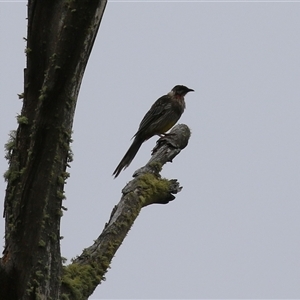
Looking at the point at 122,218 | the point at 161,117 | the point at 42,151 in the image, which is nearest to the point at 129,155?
the point at 161,117

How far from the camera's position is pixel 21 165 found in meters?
3.39

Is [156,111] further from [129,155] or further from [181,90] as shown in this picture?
[129,155]

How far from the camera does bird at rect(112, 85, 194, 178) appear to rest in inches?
368

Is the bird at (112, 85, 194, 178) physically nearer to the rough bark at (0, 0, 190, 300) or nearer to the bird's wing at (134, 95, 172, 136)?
the bird's wing at (134, 95, 172, 136)

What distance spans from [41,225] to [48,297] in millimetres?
435

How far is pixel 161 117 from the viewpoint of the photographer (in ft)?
31.8

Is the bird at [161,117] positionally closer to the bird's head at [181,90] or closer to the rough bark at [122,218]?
the bird's head at [181,90]

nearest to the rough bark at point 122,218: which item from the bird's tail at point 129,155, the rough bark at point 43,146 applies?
the rough bark at point 43,146

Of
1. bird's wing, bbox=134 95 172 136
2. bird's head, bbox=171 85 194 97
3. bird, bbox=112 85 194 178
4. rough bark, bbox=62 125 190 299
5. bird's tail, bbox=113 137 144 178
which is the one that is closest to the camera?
rough bark, bbox=62 125 190 299

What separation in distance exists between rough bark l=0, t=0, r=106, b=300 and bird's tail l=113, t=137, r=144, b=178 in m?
4.45

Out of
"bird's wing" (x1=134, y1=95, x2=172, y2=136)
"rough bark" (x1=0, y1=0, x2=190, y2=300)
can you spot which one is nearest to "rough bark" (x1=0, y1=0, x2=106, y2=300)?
"rough bark" (x1=0, y1=0, x2=190, y2=300)

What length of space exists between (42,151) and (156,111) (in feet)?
21.6

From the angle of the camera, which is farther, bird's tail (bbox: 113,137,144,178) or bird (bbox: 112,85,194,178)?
bird (bbox: 112,85,194,178)

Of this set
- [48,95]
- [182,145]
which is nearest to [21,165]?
[48,95]
